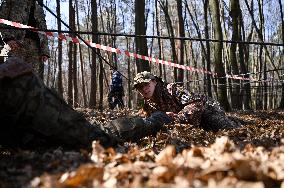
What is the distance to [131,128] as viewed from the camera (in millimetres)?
3570

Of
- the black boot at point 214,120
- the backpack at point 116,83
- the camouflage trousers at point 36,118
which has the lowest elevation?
the black boot at point 214,120

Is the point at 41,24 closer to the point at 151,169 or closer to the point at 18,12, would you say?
the point at 18,12

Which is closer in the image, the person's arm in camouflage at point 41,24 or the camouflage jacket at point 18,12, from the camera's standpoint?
the camouflage jacket at point 18,12

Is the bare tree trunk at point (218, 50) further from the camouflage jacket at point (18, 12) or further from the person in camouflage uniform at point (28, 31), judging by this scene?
the camouflage jacket at point (18, 12)

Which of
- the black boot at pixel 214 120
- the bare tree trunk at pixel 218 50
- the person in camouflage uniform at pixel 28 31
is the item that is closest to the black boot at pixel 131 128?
the black boot at pixel 214 120

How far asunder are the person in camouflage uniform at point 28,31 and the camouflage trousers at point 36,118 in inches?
98.4

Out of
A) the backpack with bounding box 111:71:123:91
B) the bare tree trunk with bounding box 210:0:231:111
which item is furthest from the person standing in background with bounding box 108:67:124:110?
the bare tree trunk with bounding box 210:0:231:111

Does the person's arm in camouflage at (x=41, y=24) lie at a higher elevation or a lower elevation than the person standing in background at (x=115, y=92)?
higher

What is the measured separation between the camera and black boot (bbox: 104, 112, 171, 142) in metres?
3.45

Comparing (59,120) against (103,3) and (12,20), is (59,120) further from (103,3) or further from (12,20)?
(103,3)

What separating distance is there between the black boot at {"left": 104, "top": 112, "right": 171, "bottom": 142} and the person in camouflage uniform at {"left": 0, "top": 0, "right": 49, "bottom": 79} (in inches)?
86.2

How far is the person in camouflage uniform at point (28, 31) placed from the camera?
17.5ft

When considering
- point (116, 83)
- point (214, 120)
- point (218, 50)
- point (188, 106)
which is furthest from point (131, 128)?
point (116, 83)

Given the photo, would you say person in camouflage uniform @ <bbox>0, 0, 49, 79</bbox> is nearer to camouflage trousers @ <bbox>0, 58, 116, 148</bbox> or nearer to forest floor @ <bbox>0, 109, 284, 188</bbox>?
camouflage trousers @ <bbox>0, 58, 116, 148</bbox>
